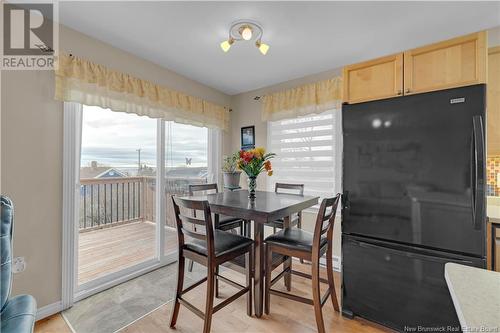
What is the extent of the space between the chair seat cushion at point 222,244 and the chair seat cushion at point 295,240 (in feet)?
0.76

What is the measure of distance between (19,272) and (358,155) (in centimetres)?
285

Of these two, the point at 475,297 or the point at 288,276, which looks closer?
the point at 475,297

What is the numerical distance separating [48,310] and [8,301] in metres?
1.03

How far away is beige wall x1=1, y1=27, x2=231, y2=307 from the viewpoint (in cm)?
178

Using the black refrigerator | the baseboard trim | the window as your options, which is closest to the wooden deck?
the baseboard trim

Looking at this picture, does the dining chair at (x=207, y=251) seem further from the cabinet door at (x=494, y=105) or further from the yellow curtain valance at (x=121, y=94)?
the cabinet door at (x=494, y=105)

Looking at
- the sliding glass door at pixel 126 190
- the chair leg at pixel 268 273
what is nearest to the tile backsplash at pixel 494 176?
the chair leg at pixel 268 273

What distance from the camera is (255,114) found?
12.2ft

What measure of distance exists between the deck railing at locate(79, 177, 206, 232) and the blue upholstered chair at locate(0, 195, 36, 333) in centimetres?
158

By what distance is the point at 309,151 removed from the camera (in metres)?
3.16

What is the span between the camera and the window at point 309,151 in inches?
116

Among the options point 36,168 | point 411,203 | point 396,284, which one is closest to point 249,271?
point 396,284

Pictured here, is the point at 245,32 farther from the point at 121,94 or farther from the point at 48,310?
the point at 48,310

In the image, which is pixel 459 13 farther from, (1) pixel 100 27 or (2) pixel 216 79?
(1) pixel 100 27
